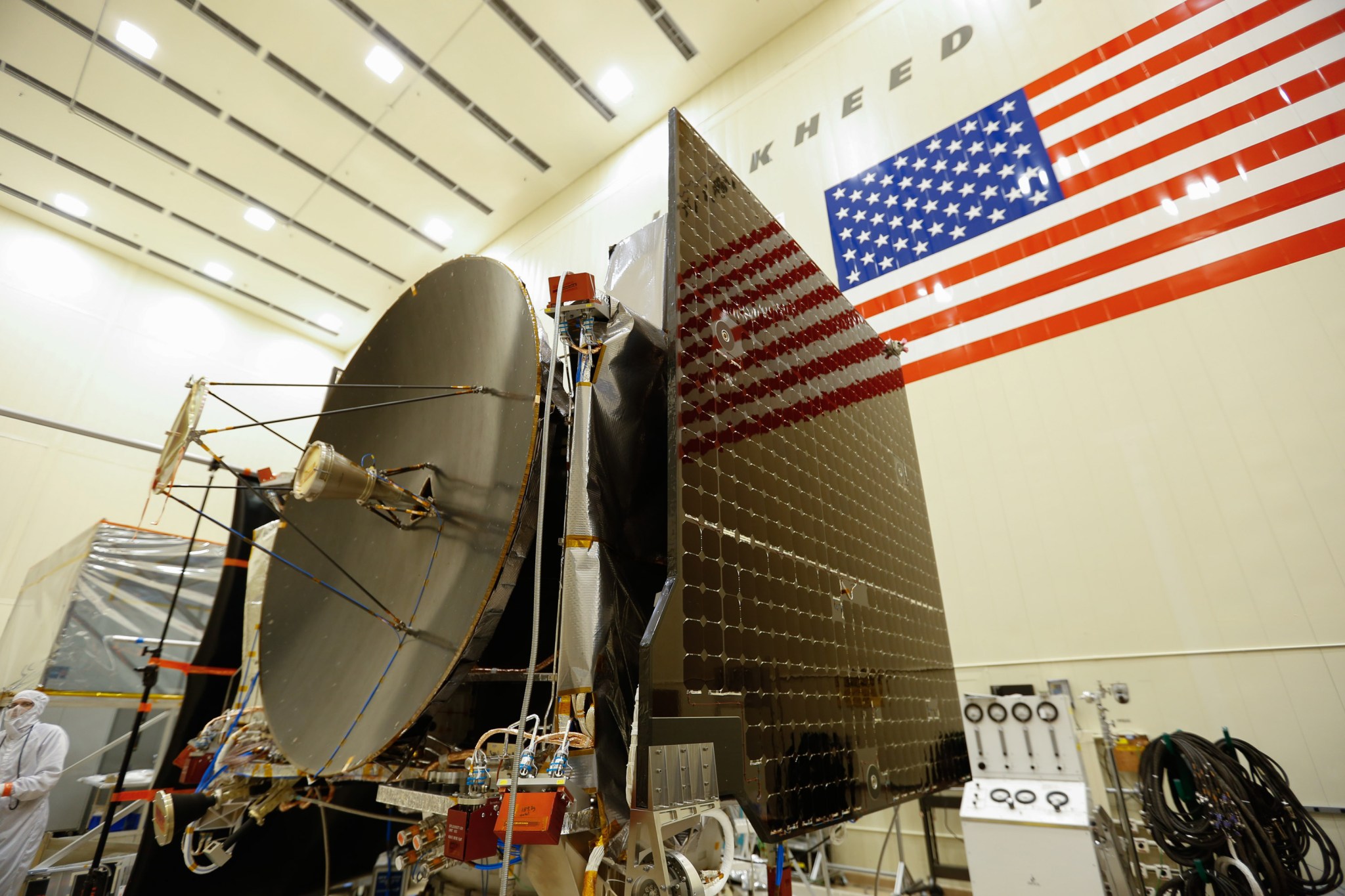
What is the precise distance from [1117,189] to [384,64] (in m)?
6.52

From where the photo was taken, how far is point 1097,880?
7.30 ft

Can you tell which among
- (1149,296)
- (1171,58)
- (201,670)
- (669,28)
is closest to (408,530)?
(201,670)

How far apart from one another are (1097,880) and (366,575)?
8.63ft

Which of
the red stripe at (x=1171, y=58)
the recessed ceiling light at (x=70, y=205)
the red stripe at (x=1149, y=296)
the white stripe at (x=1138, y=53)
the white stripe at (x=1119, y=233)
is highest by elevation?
the recessed ceiling light at (x=70, y=205)

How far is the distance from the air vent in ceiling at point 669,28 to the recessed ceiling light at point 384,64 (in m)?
2.52

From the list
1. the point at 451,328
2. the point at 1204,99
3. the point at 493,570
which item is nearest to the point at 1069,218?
the point at 1204,99

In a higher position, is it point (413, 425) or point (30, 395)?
point (30, 395)

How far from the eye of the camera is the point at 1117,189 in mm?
3871

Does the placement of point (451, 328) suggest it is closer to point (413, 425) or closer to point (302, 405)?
point (413, 425)

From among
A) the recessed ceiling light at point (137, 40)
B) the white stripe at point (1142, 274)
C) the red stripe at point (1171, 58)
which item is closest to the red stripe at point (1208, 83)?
the red stripe at point (1171, 58)

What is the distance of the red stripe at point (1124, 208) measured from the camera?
339 centimetres

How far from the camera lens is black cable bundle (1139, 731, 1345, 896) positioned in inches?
91.6

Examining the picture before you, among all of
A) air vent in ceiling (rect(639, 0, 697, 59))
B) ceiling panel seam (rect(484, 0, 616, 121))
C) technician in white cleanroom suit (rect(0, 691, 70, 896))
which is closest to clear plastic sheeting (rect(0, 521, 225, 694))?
technician in white cleanroom suit (rect(0, 691, 70, 896))

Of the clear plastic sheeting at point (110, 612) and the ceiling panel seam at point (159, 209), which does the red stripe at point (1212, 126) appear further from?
the ceiling panel seam at point (159, 209)
